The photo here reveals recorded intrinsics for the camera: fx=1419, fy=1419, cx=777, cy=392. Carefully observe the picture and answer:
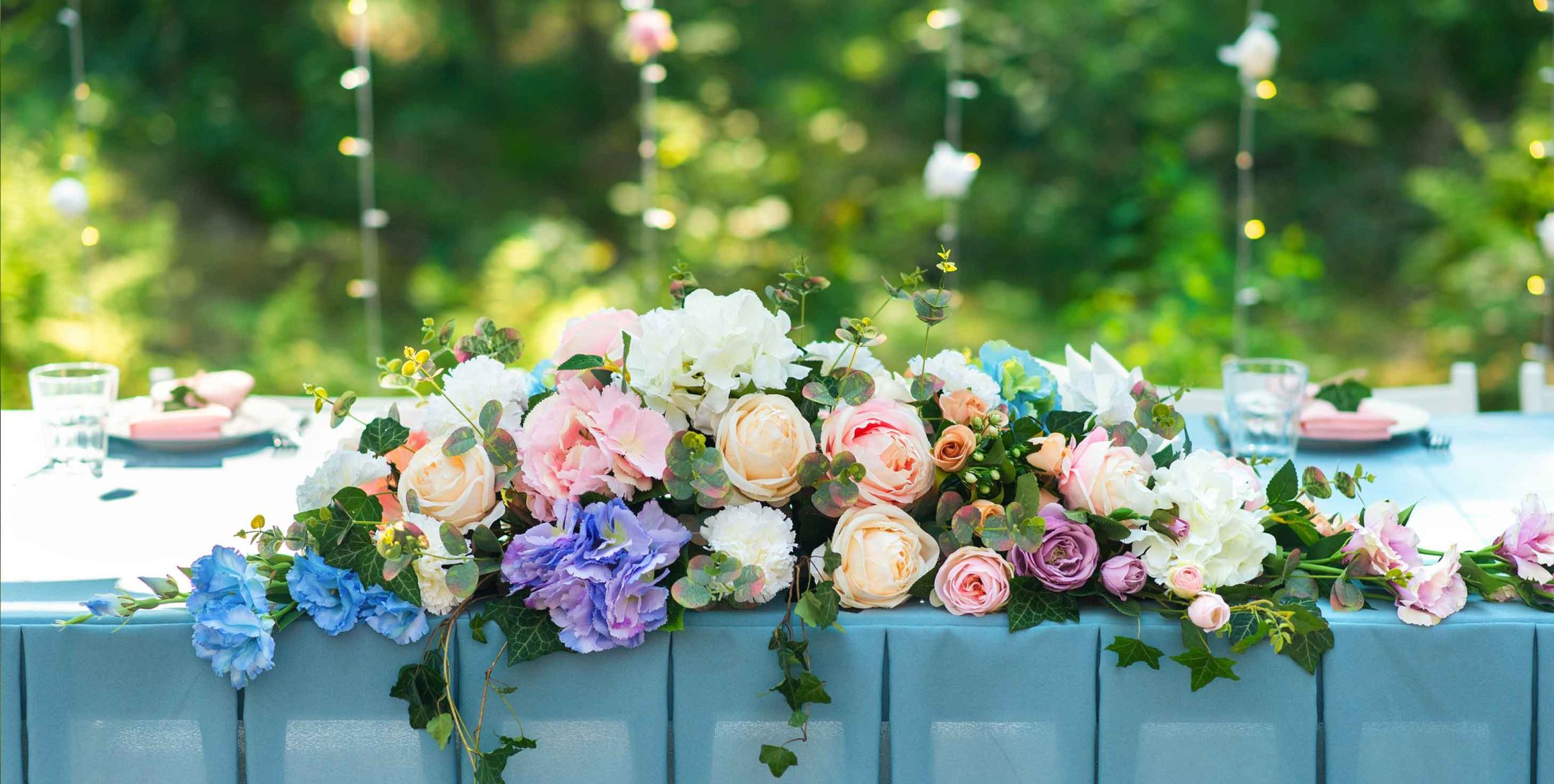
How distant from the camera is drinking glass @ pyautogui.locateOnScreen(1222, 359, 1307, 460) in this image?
1542 millimetres

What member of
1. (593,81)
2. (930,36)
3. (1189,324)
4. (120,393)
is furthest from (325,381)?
(1189,324)

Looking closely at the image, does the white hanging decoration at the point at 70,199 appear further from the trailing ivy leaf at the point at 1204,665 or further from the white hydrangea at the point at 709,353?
the trailing ivy leaf at the point at 1204,665

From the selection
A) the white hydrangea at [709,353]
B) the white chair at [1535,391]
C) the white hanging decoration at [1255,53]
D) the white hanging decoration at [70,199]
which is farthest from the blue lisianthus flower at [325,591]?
the white hanging decoration at [1255,53]

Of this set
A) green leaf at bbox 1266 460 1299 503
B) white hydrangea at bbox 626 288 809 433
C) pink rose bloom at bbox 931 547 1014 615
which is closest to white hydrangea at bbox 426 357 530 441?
white hydrangea at bbox 626 288 809 433

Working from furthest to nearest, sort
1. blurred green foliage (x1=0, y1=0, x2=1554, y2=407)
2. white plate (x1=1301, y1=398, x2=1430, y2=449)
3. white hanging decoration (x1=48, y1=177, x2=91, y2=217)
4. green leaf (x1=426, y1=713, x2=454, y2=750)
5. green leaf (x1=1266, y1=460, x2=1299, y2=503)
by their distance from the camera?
blurred green foliage (x1=0, y1=0, x2=1554, y2=407), white hanging decoration (x1=48, y1=177, x2=91, y2=217), white plate (x1=1301, y1=398, x2=1430, y2=449), green leaf (x1=1266, y1=460, x2=1299, y2=503), green leaf (x1=426, y1=713, x2=454, y2=750)

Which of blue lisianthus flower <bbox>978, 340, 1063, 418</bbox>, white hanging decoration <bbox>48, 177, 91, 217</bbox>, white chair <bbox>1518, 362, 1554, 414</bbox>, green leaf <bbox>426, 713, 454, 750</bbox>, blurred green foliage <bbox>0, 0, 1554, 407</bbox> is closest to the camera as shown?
green leaf <bbox>426, 713, 454, 750</bbox>

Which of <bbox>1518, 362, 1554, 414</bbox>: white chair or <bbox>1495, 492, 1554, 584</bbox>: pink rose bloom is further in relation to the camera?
<bbox>1518, 362, 1554, 414</bbox>: white chair

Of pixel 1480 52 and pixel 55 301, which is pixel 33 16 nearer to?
pixel 55 301

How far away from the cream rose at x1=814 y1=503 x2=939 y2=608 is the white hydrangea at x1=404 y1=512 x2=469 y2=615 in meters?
0.26

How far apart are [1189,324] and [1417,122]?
1486mm

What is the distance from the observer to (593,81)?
5688 millimetres

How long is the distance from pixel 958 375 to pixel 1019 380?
0.30ft

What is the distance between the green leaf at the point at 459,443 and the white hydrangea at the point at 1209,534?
1.56 ft

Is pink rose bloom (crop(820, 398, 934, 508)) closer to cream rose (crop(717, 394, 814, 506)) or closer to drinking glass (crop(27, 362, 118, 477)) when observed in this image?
cream rose (crop(717, 394, 814, 506))
